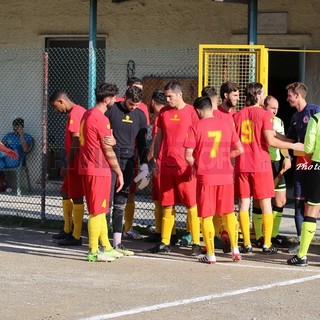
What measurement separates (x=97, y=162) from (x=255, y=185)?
75.6 inches

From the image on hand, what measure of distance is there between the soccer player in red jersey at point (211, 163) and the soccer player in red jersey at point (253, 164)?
1.66 feet

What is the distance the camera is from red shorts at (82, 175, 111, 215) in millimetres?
10180

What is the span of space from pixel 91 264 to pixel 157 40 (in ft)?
22.6

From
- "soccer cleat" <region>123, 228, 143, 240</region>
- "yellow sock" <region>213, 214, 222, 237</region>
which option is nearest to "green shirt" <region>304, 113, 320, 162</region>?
"yellow sock" <region>213, 214, 222, 237</region>

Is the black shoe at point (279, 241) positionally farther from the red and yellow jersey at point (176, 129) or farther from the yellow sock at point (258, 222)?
the red and yellow jersey at point (176, 129)

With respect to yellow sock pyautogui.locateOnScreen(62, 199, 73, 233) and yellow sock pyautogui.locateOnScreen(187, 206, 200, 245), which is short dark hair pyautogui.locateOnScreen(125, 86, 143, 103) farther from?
yellow sock pyautogui.locateOnScreen(62, 199, 73, 233)

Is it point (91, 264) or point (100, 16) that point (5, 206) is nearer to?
point (100, 16)

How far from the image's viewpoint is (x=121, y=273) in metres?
9.66

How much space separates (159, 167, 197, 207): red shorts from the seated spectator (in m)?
6.34

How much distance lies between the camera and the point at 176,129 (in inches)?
420

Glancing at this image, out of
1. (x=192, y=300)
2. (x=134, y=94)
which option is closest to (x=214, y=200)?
(x=134, y=94)

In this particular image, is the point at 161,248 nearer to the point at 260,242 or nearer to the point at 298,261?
the point at 260,242

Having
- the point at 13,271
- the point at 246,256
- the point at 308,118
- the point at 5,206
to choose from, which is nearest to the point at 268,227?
the point at 246,256

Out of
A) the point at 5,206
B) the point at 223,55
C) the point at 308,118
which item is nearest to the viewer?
the point at 308,118
